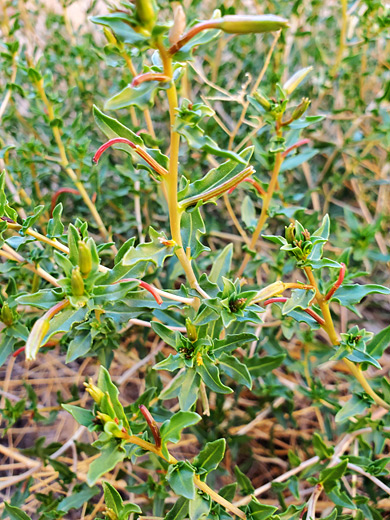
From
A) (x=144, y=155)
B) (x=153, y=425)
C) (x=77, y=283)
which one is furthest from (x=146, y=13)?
(x=153, y=425)

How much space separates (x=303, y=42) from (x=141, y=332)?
68.1 inches

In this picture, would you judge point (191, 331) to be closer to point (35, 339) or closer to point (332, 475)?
point (35, 339)

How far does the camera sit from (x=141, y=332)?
1491mm

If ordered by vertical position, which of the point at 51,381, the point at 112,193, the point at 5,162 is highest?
the point at 5,162

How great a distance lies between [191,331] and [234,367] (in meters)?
0.15

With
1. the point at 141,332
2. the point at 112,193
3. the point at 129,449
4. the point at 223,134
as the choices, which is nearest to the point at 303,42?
the point at 223,134

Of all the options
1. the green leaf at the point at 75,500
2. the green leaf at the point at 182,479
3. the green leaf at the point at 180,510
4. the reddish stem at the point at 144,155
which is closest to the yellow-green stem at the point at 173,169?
the reddish stem at the point at 144,155

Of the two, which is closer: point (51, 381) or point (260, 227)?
point (260, 227)

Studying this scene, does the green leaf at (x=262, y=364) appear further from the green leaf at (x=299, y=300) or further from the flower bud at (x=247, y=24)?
the flower bud at (x=247, y=24)

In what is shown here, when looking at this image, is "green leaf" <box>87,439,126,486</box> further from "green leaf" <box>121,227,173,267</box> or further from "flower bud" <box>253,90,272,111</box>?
"flower bud" <box>253,90,272,111</box>

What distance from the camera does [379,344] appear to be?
1097 millimetres

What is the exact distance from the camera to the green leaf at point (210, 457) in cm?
87

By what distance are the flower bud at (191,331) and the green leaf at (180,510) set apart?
33 centimetres

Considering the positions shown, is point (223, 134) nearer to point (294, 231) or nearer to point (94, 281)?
point (294, 231)
